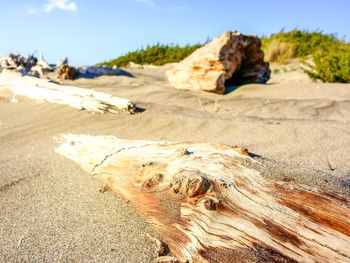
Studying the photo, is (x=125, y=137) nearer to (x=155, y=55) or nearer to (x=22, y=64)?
(x=22, y=64)

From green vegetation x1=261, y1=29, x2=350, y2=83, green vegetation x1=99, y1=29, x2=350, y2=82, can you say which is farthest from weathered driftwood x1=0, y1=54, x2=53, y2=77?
green vegetation x1=99, y1=29, x2=350, y2=82

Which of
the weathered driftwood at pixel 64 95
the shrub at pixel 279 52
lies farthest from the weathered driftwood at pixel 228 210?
the shrub at pixel 279 52

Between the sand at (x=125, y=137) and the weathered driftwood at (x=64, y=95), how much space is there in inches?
3.6

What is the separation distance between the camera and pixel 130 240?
2092 millimetres

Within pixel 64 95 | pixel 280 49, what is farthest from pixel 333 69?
pixel 64 95

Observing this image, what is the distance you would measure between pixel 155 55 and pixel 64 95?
377 inches

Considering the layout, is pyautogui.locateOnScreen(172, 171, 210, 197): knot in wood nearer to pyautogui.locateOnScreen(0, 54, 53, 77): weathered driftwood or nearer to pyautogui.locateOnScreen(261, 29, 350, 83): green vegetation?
pyautogui.locateOnScreen(0, 54, 53, 77): weathered driftwood

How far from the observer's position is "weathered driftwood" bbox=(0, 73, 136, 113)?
4496mm

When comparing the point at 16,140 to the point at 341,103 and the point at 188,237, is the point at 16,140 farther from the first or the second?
the point at 341,103

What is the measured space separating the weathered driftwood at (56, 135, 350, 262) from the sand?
0.14 metres

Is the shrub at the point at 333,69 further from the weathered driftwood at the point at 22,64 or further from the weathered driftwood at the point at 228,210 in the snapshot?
the weathered driftwood at the point at 228,210

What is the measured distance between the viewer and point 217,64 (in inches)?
261

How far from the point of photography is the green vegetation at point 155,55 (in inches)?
542

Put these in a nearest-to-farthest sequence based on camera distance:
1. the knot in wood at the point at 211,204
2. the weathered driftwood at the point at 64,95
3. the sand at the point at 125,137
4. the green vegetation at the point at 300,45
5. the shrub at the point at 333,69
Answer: the knot in wood at the point at 211,204, the sand at the point at 125,137, the weathered driftwood at the point at 64,95, the shrub at the point at 333,69, the green vegetation at the point at 300,45
